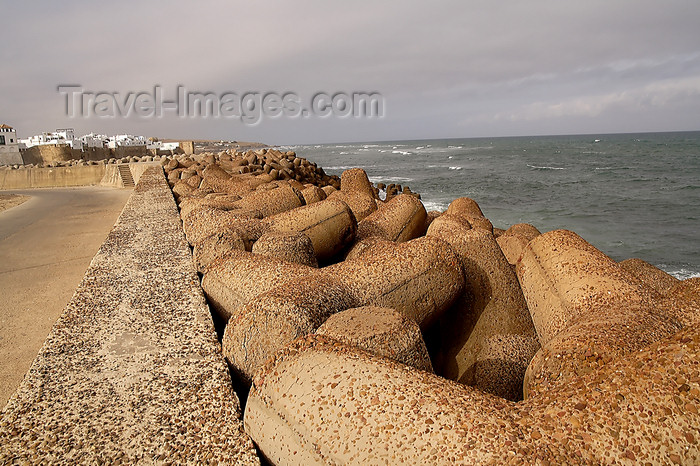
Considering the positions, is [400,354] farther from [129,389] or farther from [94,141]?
[94,141]

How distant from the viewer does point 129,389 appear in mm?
1831

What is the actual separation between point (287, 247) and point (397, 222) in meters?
1.85

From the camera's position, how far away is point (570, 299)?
2824mm

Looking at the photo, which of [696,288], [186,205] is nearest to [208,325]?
[696,288]

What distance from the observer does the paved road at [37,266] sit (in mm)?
3895

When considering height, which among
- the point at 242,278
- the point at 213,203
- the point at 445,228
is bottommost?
the point at 242,278

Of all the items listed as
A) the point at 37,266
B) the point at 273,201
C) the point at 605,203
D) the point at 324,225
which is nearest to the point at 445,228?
the point at 324,225

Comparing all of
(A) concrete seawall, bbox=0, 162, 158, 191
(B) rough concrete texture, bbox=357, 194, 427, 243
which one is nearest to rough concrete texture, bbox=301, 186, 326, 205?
(B) rough concrete texture, bbox=357, 194, 427, 243

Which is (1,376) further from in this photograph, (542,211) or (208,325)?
(542,211)

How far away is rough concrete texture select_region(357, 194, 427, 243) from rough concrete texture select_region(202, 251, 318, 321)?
5.87 ft

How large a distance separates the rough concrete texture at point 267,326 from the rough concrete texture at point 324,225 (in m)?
1.74

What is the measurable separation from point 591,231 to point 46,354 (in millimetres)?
15618

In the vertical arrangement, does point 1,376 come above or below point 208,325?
below

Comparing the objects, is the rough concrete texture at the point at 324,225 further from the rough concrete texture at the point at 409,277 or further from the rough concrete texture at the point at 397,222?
the rough concrete texture at the point at 409,277
